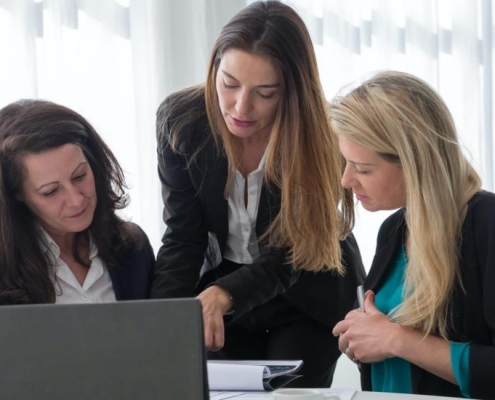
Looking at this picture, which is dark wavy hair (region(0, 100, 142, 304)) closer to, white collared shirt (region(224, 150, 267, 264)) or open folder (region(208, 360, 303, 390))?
white collared shirt (region(224, 150, 267, 264))

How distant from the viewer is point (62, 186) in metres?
1.87

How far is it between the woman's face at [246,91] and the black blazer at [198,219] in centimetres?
13

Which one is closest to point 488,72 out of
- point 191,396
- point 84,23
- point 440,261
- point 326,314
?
point 84,23

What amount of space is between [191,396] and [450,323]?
0.70 meters

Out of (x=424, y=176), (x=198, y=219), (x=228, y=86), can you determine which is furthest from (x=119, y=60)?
(x=424, y=176)

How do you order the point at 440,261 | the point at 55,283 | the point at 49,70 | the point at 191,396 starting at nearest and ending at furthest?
the point at 191,396 < the point at 440,261 < the point at 55,283 < the point at 49,70

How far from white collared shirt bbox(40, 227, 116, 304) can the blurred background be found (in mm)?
873

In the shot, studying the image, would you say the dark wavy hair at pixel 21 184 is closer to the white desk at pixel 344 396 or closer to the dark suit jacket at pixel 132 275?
the dark suit jacket at pixel 132 275

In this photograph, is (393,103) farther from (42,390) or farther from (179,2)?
(179,2)

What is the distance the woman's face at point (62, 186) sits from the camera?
1.87m

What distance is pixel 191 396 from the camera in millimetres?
1030

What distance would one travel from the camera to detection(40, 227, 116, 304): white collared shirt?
194 cm

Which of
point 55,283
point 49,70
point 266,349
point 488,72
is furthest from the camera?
point 488,72

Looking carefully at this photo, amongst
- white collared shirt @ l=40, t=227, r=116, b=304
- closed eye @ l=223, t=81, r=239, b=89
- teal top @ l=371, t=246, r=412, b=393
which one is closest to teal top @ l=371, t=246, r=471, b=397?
teal top @ l=371, t=246, r=412, b=393
